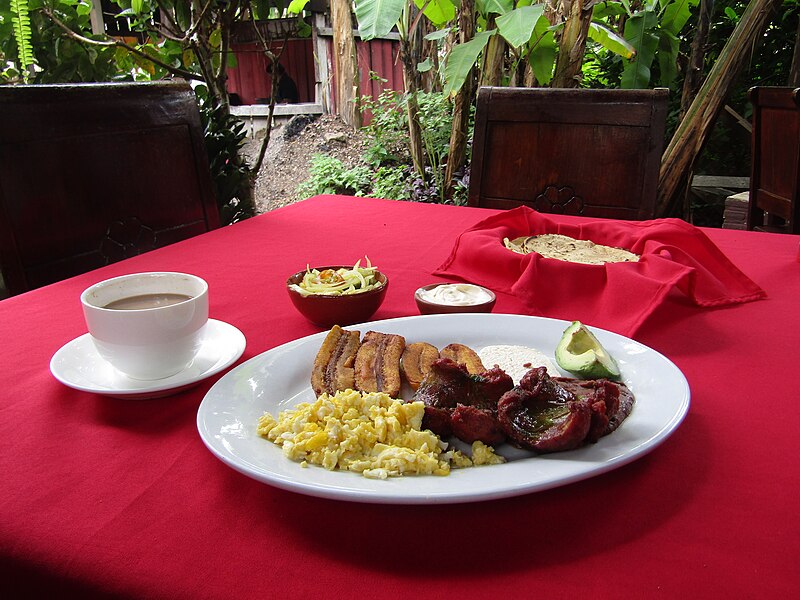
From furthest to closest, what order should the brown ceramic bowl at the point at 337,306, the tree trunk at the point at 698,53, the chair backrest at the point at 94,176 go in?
the tree trunk at the point at 698,53 → the chair backrest at the point at 94,176 → the brown ceramic bowl at the point at 337,306

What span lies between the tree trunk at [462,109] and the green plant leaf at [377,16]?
33.6 inches

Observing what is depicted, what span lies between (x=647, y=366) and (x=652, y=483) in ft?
0.76

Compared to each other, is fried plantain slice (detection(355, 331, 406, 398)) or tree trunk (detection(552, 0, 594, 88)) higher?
tree trunk (detection(552, 0, 594, 88))

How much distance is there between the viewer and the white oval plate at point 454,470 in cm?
60

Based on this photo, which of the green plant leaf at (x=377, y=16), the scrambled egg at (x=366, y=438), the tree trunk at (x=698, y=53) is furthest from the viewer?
the tree trunk at (x=698, y=53)

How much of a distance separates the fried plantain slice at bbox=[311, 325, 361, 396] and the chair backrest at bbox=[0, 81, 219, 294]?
1.04m

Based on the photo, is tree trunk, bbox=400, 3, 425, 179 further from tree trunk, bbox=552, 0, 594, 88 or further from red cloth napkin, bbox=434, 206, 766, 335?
red cloth napkin, bbox=434, 206, 766, 335

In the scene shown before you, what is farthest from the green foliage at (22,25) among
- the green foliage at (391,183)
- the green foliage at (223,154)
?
the green foliage at (391,183)

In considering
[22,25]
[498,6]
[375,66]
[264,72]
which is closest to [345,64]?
[375,66]

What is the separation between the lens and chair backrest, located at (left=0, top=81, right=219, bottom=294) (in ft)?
5.12

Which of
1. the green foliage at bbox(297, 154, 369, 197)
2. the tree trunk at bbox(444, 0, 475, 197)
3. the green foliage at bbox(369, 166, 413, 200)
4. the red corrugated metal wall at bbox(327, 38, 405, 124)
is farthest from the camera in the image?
the red corrugated metal wall at bbox(327, 38, 405, 124)

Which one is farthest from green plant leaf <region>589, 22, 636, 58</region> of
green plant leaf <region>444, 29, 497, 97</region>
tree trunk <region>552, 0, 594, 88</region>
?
green plant leaf <region>444, 29, 497, 97</region>

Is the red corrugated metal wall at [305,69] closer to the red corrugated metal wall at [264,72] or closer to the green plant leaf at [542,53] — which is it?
the red corrugated metal wall at [264,72]

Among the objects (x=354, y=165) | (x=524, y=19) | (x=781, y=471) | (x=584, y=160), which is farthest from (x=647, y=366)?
(x=354, y=165)
